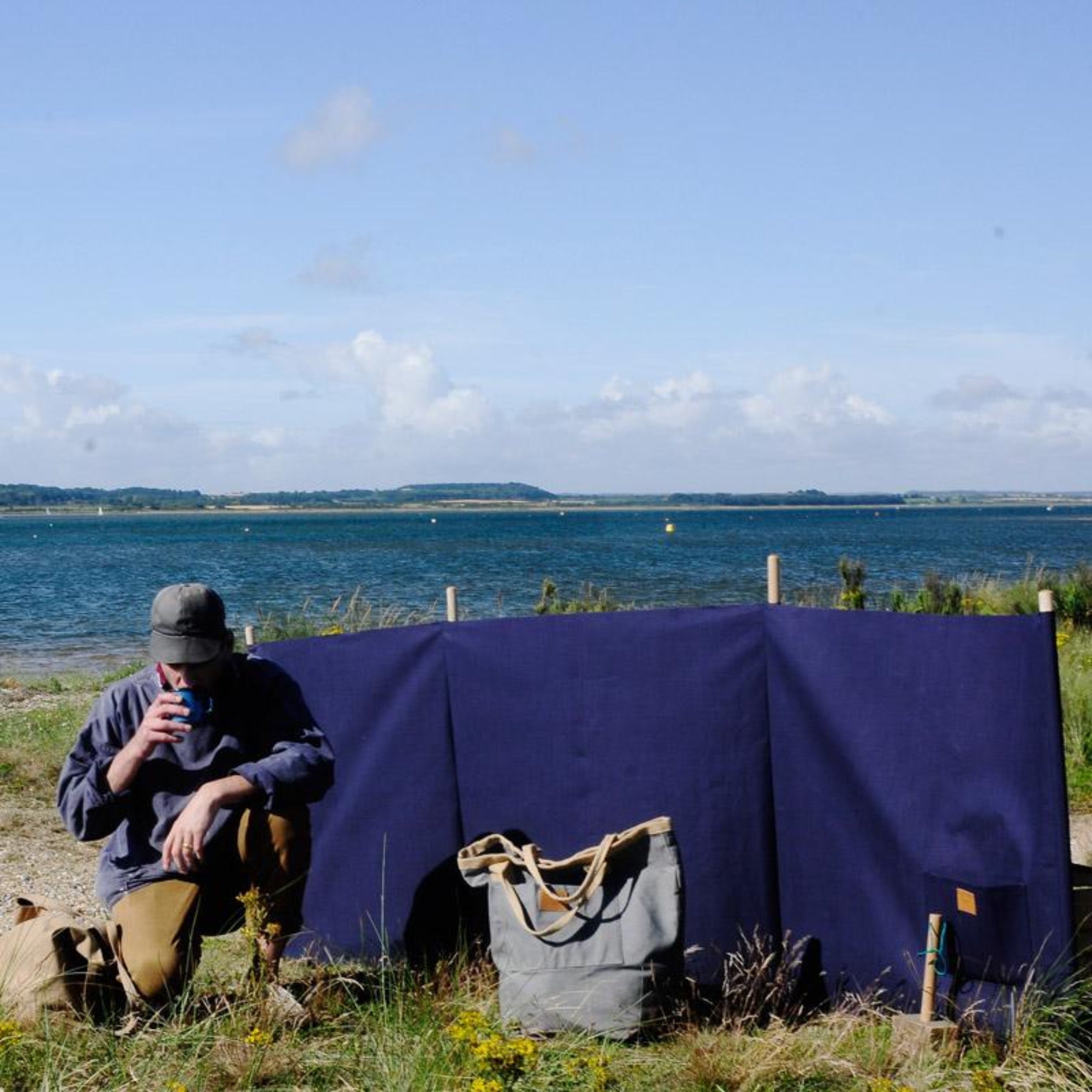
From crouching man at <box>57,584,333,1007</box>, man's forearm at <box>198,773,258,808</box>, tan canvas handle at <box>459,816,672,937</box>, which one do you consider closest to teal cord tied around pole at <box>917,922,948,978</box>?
tan canvas handle at <box>459,816,672,937</box>

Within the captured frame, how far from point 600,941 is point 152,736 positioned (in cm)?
171

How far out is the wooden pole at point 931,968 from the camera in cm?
501

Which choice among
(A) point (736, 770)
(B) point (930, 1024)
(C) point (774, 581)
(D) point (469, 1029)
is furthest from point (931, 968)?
(C) point (774, 581)

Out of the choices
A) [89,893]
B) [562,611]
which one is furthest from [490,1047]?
[562,611]

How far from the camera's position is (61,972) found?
15.4 ft

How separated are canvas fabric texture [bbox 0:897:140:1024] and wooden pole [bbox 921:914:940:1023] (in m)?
2.76

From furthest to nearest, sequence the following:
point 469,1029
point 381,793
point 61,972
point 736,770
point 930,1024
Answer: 1. point 381,793
2. point 736,770
3. point 930,1024
4. point 61,972
5. point 469,1029

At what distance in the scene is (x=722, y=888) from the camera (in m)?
5.59

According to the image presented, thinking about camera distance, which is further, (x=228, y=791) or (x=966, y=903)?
(x=966, y=903)

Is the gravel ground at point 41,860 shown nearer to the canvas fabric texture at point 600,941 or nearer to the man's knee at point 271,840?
the man's knee at point 271,840

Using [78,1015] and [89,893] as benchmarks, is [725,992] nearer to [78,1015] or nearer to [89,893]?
[78,1015]

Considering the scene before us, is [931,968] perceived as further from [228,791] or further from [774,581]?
[228,791]

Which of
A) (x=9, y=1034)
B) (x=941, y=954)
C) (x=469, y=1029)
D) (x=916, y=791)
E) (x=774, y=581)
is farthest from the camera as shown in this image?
(x=774, y=581)

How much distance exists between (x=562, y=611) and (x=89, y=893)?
10.2 m
